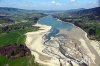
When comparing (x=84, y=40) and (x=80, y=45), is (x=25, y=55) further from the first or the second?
(x=84, y=40)

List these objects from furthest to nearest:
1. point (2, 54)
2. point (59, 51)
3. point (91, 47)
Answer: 1. point (91, 47)
2. point (59, 51)
3. point (2, 54)

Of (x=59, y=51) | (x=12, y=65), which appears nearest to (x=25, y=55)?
(x=12, y=65)

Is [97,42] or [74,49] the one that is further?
[97,42]

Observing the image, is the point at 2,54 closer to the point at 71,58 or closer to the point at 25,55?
the point at 25,55

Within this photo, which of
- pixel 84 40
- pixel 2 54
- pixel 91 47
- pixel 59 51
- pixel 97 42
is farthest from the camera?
pixel 84 40

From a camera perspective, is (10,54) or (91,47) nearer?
(10,54)

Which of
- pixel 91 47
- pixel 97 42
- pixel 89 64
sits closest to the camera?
pixel 89 64

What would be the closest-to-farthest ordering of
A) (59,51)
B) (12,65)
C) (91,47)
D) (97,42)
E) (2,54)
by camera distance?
(12,65)
(2,54)
(59,51)
(91,47)
(97,42)

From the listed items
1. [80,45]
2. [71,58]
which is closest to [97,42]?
[80,45]
